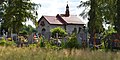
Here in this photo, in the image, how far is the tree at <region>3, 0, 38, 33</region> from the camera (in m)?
44.0

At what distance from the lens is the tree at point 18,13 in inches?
1732

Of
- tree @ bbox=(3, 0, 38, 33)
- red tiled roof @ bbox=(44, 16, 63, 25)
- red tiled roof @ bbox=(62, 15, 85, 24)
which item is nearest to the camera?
tree @ bbox=(3, 0, 38, 33)

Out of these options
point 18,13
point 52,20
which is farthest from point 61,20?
point 18,13

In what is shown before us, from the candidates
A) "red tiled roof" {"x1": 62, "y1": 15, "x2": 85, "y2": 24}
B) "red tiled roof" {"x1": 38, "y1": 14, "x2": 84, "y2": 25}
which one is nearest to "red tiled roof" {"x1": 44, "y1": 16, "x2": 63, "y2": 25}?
"red tiled roof" {"x1": 38, "y1": 14, "x2": 84, "y2": 25}

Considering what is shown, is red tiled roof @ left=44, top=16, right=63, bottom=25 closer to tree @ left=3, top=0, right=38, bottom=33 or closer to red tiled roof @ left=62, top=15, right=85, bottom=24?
red tiled roof @ left=62, top=15, right=85, bottom=24

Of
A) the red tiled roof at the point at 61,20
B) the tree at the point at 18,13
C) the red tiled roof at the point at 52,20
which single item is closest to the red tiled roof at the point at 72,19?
the red tiled roof at the point at 61,20

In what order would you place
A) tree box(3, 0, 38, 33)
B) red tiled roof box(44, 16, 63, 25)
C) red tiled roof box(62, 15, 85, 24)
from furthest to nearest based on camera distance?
1. red tiled roof box(62, 15, 85, 24)
2. red tiled roof box(44, 16, 63, 25)
3. tree box(3, 0, 38, 33)

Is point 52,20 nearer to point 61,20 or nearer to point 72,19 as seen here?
point 61,20

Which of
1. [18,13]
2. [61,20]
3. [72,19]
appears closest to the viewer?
[18,13]

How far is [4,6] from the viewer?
47031 mm

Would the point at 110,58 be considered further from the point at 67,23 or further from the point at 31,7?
the point at 67,23

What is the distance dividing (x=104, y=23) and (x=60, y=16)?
50649 mm

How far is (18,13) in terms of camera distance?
43969mm

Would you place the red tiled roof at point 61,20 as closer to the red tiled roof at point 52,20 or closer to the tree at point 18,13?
the red tiled roof at point 52,20
